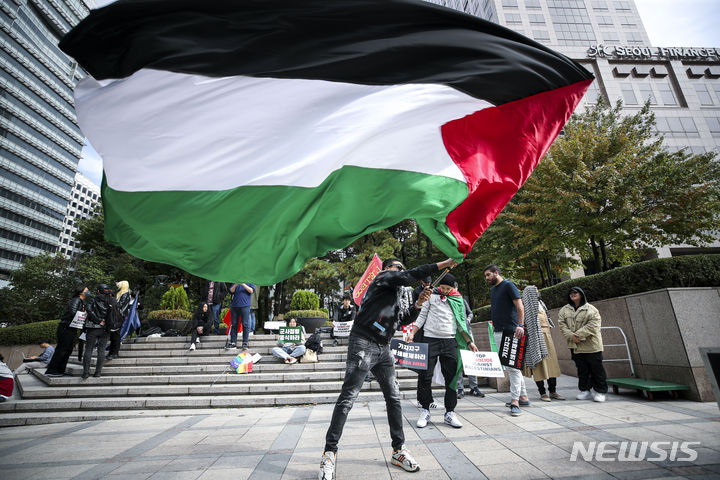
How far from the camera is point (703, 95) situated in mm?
32188

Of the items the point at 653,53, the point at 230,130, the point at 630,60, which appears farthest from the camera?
the point at 653,53

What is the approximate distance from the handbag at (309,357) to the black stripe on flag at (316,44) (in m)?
7.61

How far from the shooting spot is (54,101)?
7450cm

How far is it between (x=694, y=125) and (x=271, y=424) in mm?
40786

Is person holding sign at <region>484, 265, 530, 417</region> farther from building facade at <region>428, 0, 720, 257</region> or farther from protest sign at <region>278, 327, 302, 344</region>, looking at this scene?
building facade at <region>428, 0, 720, 257</region>

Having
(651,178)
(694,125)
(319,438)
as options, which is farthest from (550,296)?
(694,125)

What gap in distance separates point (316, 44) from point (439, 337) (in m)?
4.12

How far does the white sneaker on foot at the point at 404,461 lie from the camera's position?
127 inches

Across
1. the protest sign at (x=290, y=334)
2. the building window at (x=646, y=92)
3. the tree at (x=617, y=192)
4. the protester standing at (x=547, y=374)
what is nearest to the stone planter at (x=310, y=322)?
A: the protest sign at (x=290, y=334)

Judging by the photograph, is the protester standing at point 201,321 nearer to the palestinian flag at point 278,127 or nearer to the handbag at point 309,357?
the handbag at point 309,357

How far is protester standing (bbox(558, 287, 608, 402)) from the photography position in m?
6.15

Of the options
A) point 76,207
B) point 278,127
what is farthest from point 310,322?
point 76,207

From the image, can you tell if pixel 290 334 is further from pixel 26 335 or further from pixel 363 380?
pixel 26 335

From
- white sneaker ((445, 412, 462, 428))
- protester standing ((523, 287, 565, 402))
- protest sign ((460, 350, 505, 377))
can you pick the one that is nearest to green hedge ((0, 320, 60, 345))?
white sneaker ((445, 412, 462, 428))
